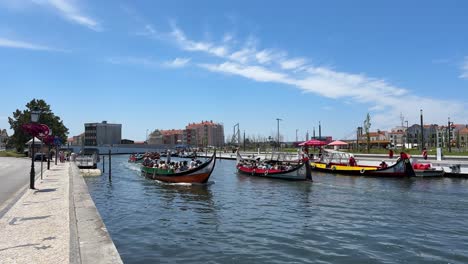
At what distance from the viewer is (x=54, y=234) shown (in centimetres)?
1012

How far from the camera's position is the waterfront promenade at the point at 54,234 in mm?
8047

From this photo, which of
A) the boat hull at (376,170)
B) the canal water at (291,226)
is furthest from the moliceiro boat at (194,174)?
the boat hull at (376,170)

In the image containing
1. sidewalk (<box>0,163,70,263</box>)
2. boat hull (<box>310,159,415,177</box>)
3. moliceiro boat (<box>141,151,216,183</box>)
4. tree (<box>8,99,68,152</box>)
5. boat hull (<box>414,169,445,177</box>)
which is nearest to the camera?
sidewalk (<box>0,163,70,263</box>)

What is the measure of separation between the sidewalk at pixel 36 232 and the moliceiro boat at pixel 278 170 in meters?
25.3

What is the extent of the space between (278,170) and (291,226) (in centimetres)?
2416

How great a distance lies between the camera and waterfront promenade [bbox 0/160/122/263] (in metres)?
8.05

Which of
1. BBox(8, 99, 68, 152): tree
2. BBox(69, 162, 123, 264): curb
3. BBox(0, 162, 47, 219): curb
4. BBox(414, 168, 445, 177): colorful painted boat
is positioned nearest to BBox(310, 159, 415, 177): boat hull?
BBox(414, 168, 445, 177): colorful painted boat

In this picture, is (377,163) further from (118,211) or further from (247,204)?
(118,211)

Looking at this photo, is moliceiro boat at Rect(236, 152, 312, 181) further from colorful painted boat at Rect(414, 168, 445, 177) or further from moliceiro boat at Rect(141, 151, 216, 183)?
colorful painted boat at Rect(414, 168, 445, 177)

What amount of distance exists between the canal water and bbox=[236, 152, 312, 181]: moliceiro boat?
26.8 feet

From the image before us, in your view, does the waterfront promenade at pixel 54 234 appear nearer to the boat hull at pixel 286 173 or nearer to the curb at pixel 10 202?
the curb at pixel 10 202

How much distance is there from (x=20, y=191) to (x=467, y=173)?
3834cm

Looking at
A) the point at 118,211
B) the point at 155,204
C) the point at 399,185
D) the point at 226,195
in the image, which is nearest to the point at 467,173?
the point at 399,185

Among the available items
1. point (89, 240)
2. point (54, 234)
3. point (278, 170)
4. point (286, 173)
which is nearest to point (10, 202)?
point (54, 234)
